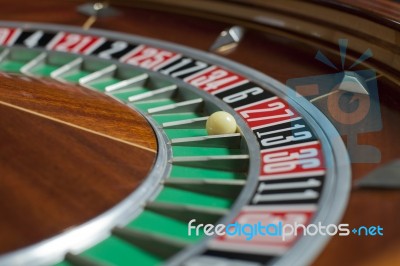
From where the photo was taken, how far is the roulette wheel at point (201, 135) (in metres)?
1.15

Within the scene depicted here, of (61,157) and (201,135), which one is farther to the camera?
(201,135)

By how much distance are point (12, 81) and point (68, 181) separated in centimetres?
63

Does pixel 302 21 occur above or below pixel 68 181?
above

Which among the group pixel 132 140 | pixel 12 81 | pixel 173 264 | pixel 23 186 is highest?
pixel 12 81

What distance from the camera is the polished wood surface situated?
1216 mm

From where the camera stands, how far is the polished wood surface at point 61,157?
3.99ft

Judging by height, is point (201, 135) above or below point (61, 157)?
above

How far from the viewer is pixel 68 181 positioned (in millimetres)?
1328

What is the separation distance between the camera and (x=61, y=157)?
4.65 feet

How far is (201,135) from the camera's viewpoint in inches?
64.6

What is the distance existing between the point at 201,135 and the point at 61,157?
38 cm

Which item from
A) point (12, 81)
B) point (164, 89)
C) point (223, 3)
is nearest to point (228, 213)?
point (164, 89)

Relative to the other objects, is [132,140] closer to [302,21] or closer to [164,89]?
[164,89]

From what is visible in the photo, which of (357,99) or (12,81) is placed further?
(12,81)
